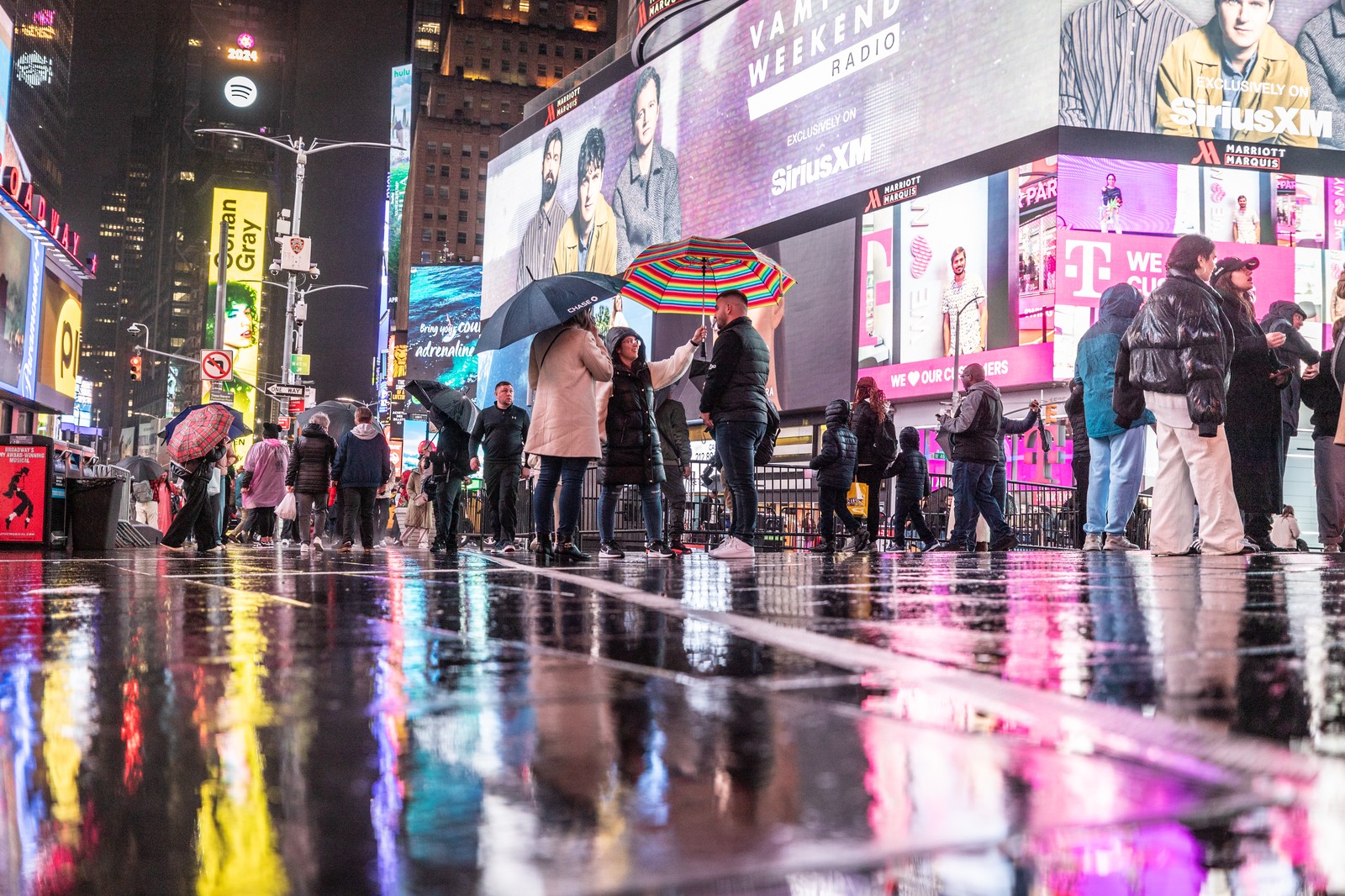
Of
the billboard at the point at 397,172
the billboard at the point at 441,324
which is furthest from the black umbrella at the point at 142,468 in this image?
the billboard at the point at 397,172

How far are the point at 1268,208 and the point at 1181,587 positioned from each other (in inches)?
1346

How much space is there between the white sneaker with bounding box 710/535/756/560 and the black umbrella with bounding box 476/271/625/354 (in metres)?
2.08

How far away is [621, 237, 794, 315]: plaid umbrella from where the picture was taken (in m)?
12.6

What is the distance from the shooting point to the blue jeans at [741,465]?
8.44 m

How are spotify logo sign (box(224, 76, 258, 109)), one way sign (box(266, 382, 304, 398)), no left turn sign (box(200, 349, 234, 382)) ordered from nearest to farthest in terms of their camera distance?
no left turn sign (box(200, 349, 234, 382)) < one way sign (box(266, 382, 304, 398)) < spotify logo sign (box(224, 76, 258, 109))

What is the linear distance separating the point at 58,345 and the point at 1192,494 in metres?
38.0

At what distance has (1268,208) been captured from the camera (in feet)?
109

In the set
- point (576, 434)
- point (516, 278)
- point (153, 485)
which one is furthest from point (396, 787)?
point (516, 278)

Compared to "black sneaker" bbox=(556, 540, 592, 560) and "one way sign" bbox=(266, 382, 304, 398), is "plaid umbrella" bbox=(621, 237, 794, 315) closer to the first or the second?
"black sneaker" bbox=(556, 540, 592, 560)

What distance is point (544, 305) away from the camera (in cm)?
838

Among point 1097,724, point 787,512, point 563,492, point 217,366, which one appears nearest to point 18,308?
point 217,366

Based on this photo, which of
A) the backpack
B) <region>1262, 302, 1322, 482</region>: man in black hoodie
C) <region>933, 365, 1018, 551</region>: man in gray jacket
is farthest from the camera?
the backpack

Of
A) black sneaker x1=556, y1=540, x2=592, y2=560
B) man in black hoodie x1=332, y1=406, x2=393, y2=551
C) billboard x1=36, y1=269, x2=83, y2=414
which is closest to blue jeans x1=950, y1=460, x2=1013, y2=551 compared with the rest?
black sneaker x1=556, y1=540, x2=592, y2=560

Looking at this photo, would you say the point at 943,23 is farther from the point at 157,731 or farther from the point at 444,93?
the point at 444,93
